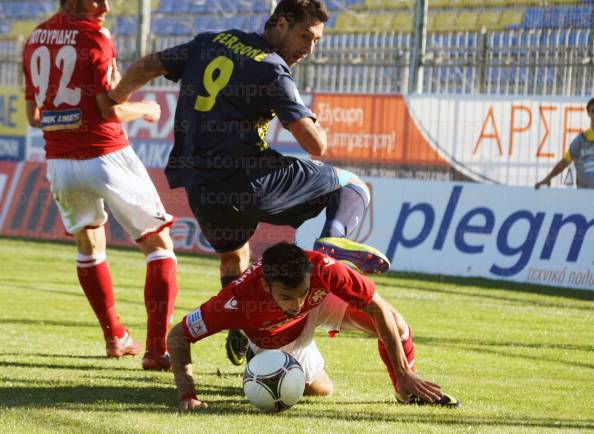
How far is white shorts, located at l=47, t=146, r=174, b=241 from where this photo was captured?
287 inches

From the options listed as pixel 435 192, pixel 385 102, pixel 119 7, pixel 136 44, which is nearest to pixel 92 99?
pixel 435 192

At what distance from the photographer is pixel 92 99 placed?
7.32 m

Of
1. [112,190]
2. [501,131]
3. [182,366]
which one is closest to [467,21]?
[501,131]

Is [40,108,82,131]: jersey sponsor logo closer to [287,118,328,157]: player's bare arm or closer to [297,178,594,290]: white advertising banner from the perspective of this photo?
[287,118,328,157]: player's bare arm

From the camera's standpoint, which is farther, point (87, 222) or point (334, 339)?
point (334, 339)

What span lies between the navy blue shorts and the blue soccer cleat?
39cm

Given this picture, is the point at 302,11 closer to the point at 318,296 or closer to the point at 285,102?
the point at 285,102

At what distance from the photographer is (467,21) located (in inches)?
623

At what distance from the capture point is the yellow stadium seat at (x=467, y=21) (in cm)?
1573

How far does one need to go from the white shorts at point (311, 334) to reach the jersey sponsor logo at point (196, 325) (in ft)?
1.93

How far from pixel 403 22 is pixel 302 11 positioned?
35.9 feet

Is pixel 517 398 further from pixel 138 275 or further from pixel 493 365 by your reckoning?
pixel 138 275

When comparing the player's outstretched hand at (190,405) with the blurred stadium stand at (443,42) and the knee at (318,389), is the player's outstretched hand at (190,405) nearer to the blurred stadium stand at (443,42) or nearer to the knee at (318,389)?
the knee at (318,389)

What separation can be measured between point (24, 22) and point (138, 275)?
1046cm
